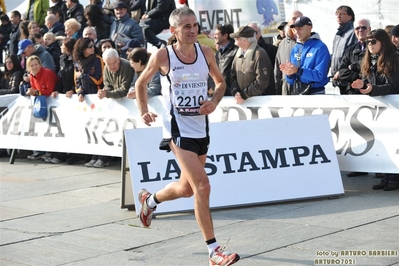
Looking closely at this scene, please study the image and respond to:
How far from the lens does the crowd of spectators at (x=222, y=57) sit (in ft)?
32.5

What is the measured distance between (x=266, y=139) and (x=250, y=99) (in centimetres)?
125

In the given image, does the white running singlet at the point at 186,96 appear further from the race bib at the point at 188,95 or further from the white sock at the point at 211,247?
the white sock at the point at 211,247

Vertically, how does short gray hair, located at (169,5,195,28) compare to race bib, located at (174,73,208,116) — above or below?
above

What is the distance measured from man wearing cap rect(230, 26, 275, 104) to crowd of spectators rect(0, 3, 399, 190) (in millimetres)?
13

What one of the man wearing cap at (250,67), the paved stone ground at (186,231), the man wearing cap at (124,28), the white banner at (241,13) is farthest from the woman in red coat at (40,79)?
the man wearing cap at (250,67)

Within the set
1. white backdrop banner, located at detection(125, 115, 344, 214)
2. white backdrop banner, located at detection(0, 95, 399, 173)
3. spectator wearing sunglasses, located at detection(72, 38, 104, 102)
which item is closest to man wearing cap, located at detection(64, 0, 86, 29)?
white backdrop banner, located at detection(0, 95, 399, 173)

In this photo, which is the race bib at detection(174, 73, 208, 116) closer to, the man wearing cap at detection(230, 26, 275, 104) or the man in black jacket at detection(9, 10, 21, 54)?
the man wearing cap at detection(230, 26, 275, 104)

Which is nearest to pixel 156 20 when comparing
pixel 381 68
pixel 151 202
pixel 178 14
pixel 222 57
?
pixel 222 57

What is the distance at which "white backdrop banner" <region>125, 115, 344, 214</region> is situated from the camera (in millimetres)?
9023

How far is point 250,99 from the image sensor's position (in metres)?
10.5

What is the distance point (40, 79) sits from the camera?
43.3 feet

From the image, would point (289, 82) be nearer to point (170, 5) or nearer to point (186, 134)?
point (186, 134)

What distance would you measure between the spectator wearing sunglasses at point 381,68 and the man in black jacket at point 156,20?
237 inches

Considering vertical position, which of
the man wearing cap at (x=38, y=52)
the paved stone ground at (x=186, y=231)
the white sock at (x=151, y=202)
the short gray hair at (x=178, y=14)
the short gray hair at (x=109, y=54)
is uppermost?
the short gray hair at (x=178, y=14)
